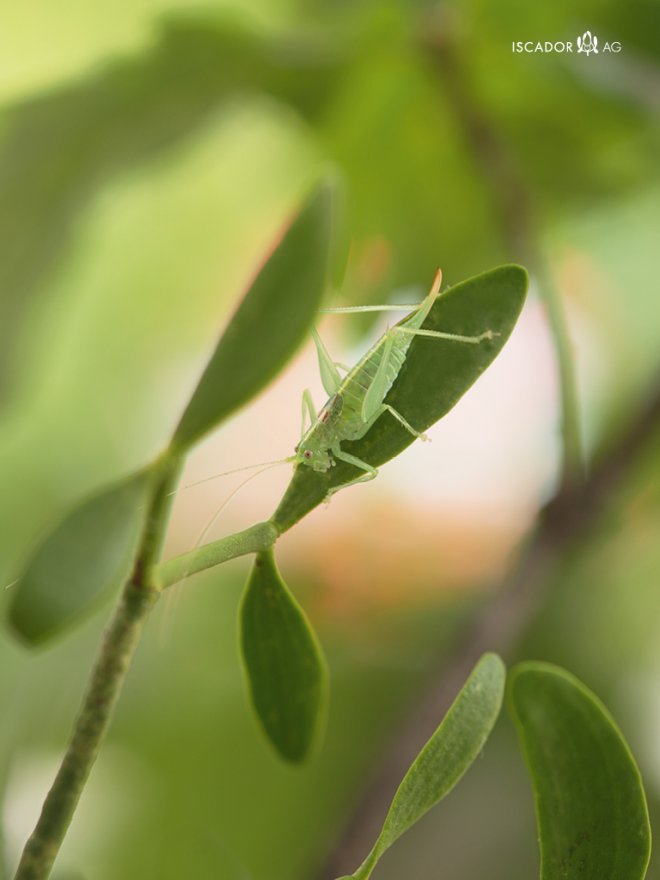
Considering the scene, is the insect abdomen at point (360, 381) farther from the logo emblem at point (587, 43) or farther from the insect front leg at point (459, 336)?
the logo emblem at point (587, 43)

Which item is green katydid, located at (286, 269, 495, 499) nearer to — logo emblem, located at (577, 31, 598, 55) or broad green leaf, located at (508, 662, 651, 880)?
broad green leaf, located at (508, 662, 651, 880)

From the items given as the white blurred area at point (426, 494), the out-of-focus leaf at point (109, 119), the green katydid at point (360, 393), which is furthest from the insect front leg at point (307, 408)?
the out-of-focus leaf at point (109, 119)

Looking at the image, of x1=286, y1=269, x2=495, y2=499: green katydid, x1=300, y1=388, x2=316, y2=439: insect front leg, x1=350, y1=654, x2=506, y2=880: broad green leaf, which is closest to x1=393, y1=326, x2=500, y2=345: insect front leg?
x1=286, y1=269, x2=495, y2=499: green katydid

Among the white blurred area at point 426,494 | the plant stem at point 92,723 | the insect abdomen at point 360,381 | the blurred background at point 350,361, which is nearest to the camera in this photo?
the plant stem at point 92,723

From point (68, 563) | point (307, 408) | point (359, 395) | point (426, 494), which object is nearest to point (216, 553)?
point (68, 563)

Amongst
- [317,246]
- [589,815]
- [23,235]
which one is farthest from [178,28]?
[589,815]

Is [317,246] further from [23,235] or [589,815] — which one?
[23,235]

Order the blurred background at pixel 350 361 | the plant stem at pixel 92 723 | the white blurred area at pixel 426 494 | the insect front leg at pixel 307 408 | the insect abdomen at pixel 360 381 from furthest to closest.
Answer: the white blurred area at pixel 426 494 < the blurred background at pixel 350 361 < the insect front leg at pixel 307 408 < the insect abdomen at pixel 360 381 < the plant stem at pixel 92 723

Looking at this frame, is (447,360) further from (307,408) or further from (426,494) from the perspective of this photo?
(426,494)
